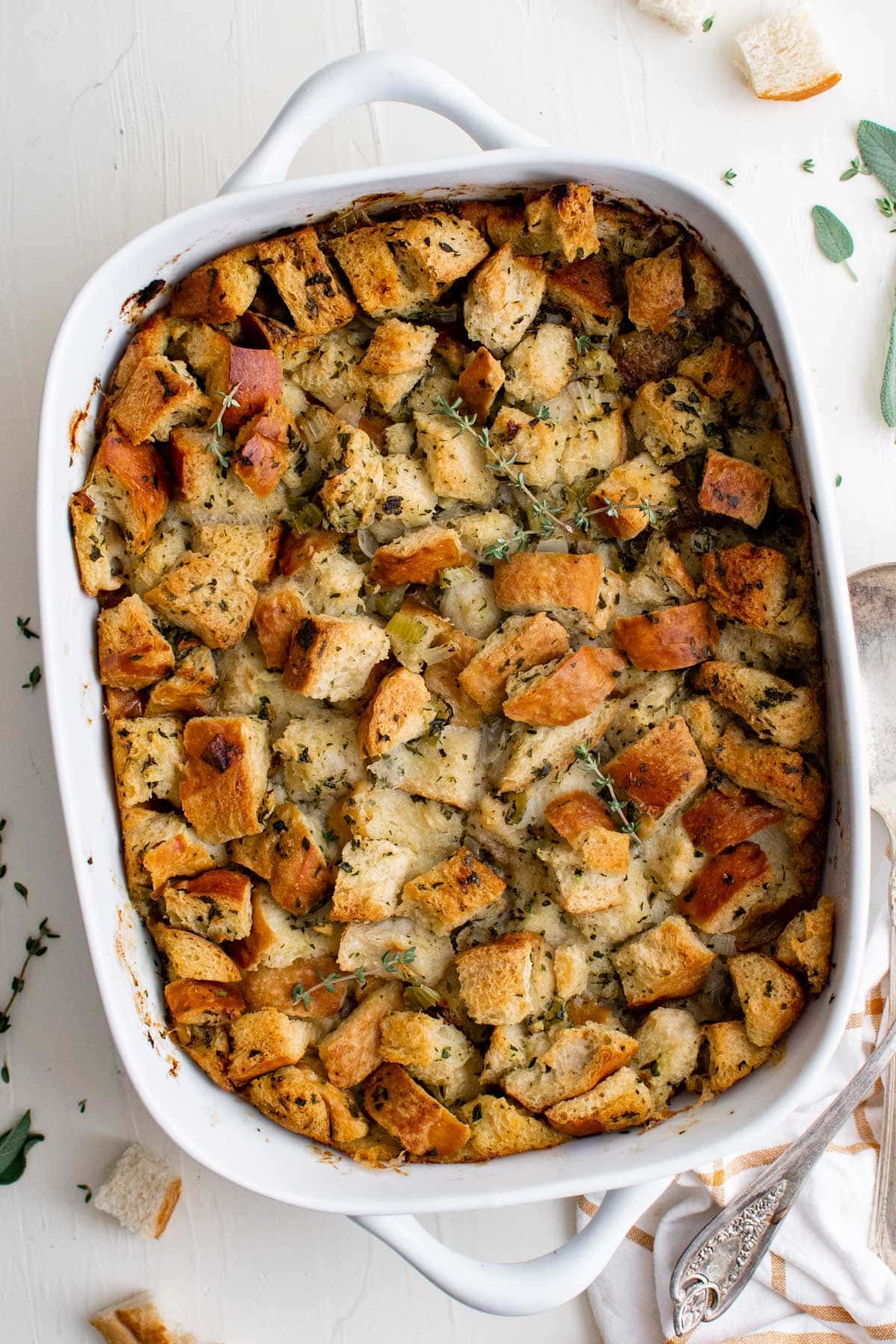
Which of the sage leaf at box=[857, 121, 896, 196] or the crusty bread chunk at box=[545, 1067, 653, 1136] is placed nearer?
the crusty bread chunk at box=[545, 1067, 653, 1136]

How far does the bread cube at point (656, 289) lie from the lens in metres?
1.99

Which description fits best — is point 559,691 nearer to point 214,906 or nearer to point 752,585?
point 752,585

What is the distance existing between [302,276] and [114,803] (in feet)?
3.30

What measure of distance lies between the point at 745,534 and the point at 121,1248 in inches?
76.9

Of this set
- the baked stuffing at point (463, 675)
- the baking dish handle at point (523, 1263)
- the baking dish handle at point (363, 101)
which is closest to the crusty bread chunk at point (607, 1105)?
the baked stuffing at point (463, 675)

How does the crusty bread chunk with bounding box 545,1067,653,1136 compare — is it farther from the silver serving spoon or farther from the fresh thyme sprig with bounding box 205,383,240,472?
the fresh thyme sprig with bounding box 205,383,240,472

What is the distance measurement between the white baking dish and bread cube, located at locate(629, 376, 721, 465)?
0.15 metres

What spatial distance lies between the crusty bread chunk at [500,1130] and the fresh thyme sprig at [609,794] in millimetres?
530

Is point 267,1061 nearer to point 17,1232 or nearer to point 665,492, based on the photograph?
point 17,1232

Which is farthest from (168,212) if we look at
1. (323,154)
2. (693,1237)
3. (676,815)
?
(693,1237)

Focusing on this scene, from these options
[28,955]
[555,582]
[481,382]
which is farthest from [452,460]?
[28,955]

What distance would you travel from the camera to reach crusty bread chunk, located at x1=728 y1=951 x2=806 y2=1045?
194cm

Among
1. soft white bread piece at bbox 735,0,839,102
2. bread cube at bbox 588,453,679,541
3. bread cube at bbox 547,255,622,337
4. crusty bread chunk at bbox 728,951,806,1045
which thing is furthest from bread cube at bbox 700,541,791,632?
soft white bread piece at bbox 735,0,839,102

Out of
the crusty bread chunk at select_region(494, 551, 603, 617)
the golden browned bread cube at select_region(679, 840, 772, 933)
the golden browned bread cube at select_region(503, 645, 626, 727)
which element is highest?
the crusty bread chunk at select_region(494, 551, 603, 617)
